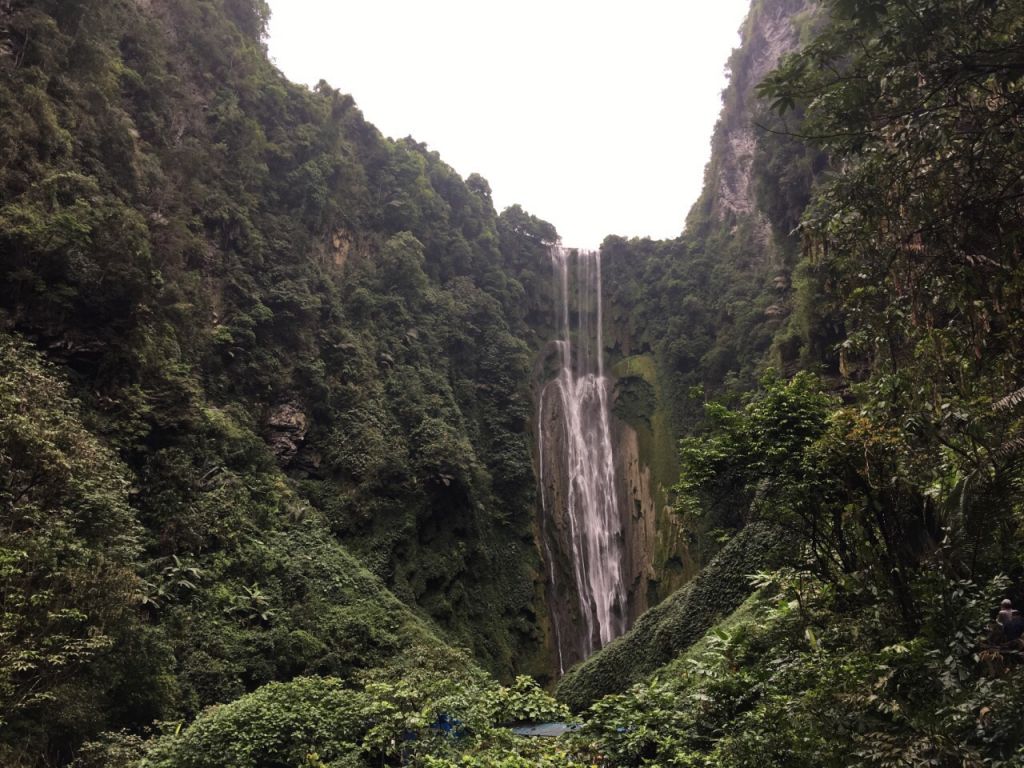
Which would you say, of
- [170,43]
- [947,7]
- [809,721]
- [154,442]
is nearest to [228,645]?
[154,442]

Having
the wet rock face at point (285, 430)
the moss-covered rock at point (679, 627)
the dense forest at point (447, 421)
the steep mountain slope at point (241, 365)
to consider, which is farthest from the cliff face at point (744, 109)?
the wet rock face at point (285, 430)

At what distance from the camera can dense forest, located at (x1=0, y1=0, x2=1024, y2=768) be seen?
425cm

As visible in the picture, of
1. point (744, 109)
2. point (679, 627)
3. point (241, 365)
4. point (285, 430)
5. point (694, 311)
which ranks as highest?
point (744, 109)

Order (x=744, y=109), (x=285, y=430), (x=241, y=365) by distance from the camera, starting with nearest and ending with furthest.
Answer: (x=241, y=365) < (x=285, y=430) < (x=744, y=109)

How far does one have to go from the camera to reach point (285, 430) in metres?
17.8

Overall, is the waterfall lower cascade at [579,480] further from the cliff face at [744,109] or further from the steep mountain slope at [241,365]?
the cliff face at [744,109]

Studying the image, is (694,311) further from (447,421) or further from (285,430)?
(285,430)

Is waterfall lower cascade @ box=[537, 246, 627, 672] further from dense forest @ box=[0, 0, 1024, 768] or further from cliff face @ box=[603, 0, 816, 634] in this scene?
dense forest @ box=[0, 0, 1024, 768]

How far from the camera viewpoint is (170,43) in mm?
20000

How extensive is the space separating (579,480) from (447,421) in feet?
22.8

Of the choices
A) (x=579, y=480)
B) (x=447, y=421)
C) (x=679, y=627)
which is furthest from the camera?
(x=579, y=480)

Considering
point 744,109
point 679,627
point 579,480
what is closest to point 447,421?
point 579,480

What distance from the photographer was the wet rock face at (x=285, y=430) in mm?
17398

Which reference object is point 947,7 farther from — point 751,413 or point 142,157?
point 142,157
